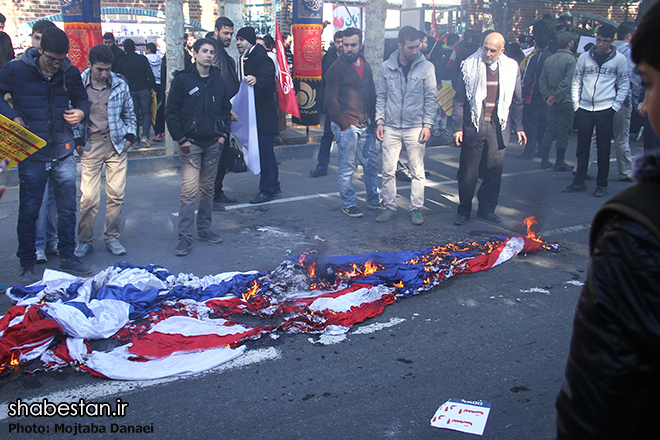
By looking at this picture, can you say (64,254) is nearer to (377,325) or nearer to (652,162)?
(377,325)

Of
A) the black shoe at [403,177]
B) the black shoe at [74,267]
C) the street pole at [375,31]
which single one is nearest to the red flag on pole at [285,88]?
the black shoe at [403,177]

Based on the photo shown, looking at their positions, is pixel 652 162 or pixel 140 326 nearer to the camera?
pixel 652 162

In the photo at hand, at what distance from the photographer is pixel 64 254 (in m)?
5.14

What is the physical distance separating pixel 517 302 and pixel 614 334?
11.6 feet

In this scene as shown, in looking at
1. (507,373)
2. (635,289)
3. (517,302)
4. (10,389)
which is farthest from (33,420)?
(517,302)

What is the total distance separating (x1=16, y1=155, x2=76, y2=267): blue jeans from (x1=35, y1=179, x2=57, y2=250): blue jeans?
312 millimetres

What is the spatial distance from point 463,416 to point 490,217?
4.23 metres

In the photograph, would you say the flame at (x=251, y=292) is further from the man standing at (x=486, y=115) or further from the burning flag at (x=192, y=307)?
the man standing at (x=486, y=115)

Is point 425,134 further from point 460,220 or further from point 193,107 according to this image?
point 193,107

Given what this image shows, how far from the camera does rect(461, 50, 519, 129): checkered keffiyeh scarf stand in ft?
20.8

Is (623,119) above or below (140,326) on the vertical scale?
above

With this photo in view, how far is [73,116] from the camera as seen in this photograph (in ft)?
16.5

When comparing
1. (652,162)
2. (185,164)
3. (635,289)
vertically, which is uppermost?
(652,162)

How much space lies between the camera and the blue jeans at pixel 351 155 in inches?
274
